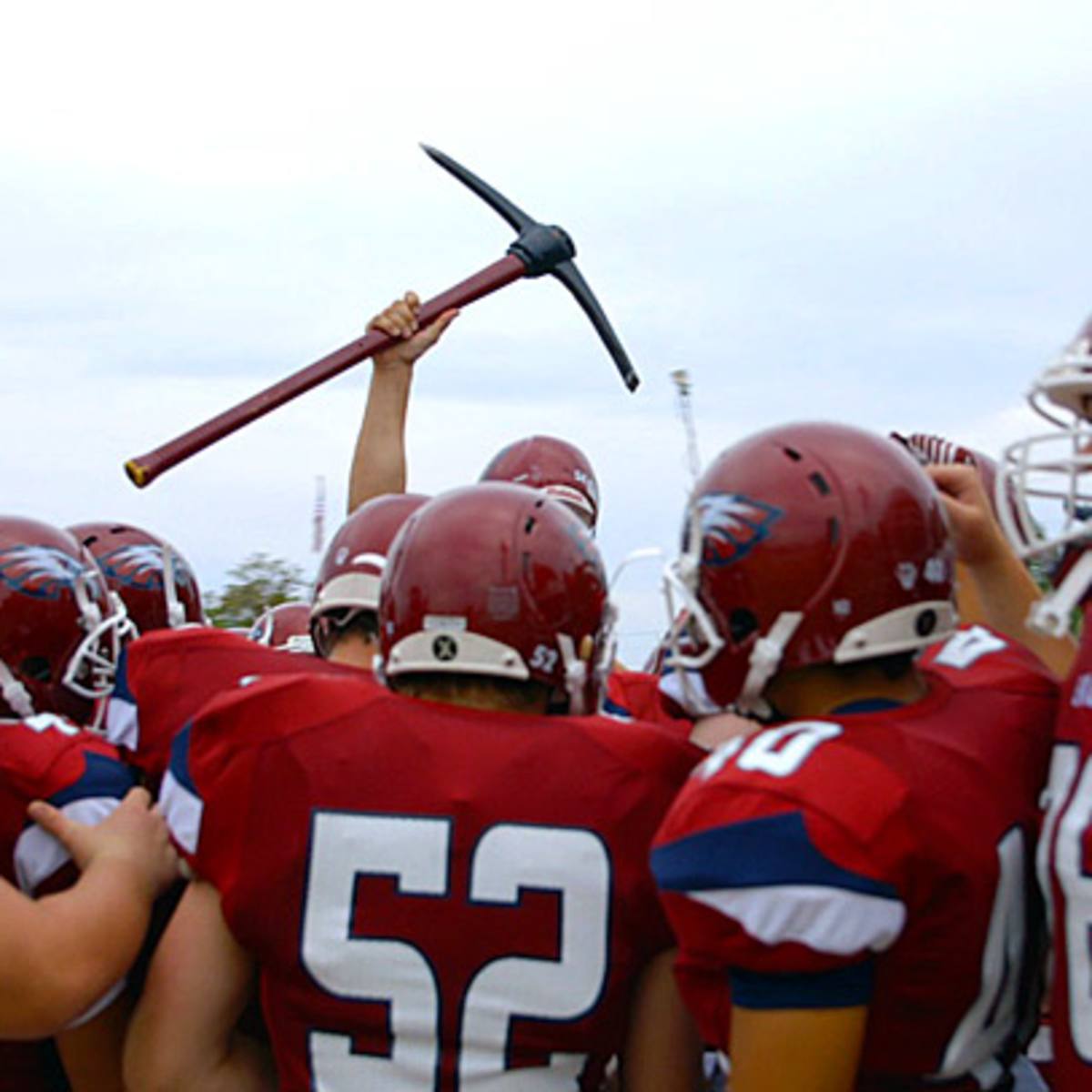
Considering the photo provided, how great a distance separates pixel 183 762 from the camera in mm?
2514

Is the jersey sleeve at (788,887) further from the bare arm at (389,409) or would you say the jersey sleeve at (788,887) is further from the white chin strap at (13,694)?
the bare arm at (389,409)

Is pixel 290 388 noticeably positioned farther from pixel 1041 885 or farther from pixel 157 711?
pixel 1041 885

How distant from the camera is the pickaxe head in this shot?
5020 mm

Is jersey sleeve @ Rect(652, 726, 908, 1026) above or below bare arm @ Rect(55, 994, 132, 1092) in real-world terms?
above

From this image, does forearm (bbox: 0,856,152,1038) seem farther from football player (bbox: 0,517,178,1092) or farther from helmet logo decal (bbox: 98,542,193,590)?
helmet logo decal (bbox: 98,542,193,590)

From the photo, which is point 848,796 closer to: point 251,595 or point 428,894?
point 428,894

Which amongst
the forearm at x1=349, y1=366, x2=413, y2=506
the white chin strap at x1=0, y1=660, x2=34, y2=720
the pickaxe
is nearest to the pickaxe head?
the pickaxe

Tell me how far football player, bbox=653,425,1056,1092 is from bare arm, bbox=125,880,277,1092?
762 millimetres

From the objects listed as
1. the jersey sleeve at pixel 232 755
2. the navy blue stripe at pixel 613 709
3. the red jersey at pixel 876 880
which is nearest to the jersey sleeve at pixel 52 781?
the jersey sleeve at pixel 232 755

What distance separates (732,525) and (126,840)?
44.2 inches

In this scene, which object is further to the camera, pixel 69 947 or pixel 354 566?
pixel 354 566

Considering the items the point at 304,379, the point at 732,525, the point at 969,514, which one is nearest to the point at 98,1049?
the point at 732,525

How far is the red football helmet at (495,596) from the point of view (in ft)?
8.31

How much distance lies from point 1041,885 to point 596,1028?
72cm
